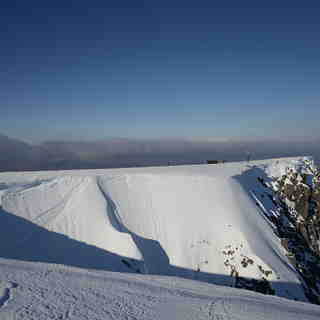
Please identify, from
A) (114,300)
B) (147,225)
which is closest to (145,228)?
(147,225)

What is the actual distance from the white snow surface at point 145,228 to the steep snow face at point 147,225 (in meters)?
0.04

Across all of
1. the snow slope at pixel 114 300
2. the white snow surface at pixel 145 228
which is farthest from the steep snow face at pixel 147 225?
the snow slope at pixel 114 300

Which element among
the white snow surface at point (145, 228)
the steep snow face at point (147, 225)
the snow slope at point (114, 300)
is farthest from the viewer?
the steep snow face at point (147, 225)

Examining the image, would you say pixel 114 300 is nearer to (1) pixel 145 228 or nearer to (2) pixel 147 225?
(1) pixel 145 228

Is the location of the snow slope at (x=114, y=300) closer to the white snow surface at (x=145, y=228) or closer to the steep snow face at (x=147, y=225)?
the white snow surface at (x=145, y=228)

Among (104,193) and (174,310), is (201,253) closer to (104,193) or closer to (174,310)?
(104,193)


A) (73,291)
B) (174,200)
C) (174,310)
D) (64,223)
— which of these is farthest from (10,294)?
(174,200)

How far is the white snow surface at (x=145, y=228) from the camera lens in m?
8.59

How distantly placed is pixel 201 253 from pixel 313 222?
234 inches

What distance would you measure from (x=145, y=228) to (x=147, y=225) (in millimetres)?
206

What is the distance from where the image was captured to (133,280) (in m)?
3.81

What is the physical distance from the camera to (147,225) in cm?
1155

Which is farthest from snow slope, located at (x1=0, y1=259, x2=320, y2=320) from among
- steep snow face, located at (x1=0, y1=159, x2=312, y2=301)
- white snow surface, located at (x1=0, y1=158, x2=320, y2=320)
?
steep snow face, located at (x1=0, y1=159, x2=312, y2=301)

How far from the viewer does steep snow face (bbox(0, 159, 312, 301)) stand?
9.33 metres
